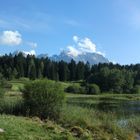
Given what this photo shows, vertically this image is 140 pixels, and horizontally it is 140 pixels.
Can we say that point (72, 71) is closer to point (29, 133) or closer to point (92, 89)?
point (92, 89)

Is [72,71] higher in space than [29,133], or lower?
higher

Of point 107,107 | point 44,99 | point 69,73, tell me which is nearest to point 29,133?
point 44,99

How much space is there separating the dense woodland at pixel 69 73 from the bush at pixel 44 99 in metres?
116

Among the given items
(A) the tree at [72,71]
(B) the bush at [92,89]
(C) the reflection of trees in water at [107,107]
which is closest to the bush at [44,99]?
(C) the reflection of trees in water at [107,107]

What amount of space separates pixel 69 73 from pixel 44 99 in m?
155

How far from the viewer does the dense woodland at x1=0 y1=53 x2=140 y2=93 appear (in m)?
154

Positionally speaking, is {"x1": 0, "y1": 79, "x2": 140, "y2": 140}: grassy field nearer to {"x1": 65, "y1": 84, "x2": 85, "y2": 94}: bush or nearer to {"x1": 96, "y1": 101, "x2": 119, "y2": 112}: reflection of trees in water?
{"x1": 96, "y1": 101, "x2": 119, "y2": 112}: reflection of trees in water

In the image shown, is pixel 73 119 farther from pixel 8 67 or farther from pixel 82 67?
pixel 82 67

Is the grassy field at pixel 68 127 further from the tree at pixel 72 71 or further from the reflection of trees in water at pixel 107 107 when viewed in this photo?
the tree at pixel 72 71

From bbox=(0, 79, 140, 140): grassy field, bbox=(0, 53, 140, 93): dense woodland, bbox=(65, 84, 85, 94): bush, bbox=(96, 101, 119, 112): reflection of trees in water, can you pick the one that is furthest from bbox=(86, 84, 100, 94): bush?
bbox=(0, 79, 140, 140): grassy field

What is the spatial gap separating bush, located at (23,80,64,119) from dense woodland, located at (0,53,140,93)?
4584 inches

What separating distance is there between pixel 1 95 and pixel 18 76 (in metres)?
133

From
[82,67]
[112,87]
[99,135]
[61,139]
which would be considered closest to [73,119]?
[99,135]

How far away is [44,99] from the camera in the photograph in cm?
2908
